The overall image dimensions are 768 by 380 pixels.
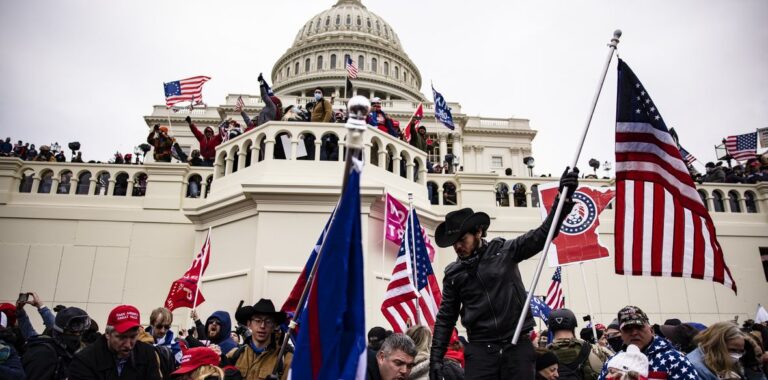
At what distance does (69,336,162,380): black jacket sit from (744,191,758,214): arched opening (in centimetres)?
1603

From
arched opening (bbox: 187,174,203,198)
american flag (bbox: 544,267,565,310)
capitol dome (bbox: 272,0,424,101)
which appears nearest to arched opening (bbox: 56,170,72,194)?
arched opening (bbox: 187,174,203,198)

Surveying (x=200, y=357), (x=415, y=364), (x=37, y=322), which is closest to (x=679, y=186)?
(x=415, y=364)

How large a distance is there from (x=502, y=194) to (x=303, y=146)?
5998 millimetres

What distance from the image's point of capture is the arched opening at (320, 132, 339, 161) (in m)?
11.7

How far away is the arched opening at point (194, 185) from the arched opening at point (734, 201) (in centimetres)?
1458

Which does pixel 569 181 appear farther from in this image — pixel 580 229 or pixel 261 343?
pixel 580 229

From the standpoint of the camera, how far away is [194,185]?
1359cm

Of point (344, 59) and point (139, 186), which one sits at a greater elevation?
A: point (344, 59)

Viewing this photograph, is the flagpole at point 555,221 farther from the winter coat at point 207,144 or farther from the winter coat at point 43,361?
the winter coat at point 207,144

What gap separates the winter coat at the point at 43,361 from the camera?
4496mm

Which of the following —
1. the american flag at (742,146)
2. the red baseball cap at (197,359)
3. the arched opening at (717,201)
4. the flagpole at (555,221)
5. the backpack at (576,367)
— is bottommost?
the backpack at (576,367)

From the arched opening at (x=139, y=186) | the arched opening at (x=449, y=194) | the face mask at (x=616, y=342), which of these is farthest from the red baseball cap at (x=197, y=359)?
the arched opening at (x=139, y=186)

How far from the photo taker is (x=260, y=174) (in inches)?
442

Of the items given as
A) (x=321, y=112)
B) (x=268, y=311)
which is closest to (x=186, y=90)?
(x=321, y=112)
